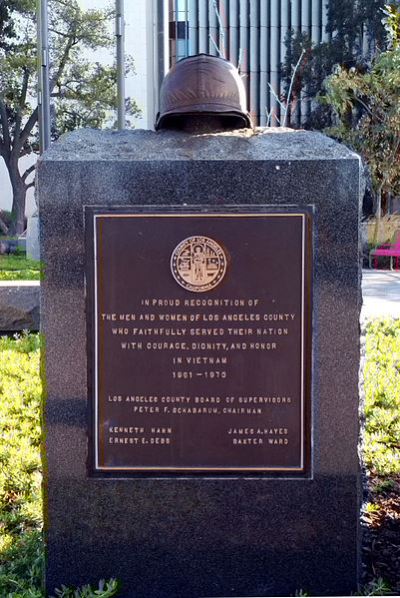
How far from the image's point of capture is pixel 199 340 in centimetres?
325

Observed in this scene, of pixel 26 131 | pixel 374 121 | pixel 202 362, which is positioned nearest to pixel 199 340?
pixel 202 362

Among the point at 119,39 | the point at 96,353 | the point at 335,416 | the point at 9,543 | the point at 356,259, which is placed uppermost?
the point at 119,39

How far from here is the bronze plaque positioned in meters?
3.21

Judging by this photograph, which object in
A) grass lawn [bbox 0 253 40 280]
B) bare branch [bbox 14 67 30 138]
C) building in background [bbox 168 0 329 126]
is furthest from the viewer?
building in background [bbox 168 0 329 126]

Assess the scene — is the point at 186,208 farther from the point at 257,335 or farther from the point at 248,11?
the point at 248,11

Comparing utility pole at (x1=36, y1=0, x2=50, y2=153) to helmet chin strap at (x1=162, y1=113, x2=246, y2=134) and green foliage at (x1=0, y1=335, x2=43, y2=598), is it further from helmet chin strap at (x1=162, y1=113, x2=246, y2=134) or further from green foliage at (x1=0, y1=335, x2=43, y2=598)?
helmet chin strap at (x1=162, y1=113, x2=246, y2=134)

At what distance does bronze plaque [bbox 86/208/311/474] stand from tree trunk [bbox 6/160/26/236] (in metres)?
24.8

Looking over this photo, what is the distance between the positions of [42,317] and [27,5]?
955 inches

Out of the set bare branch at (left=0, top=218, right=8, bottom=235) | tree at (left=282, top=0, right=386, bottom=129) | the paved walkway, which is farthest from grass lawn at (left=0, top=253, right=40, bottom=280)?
tree at (left=282, top=0, right=386, bottom=129)

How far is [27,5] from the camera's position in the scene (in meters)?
25.3

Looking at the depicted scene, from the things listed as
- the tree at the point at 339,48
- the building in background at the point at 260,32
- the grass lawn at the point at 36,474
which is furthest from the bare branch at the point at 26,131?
the grass lawn at the point at 36,474

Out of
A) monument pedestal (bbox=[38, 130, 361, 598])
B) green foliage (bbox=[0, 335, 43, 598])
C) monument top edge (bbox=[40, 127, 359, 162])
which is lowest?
green foliage (bbox=[0, 335, 43, 598])

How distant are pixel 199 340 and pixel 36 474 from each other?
1877 millimetres

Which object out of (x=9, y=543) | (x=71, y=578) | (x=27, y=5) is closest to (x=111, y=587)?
(x=71, y=578)
